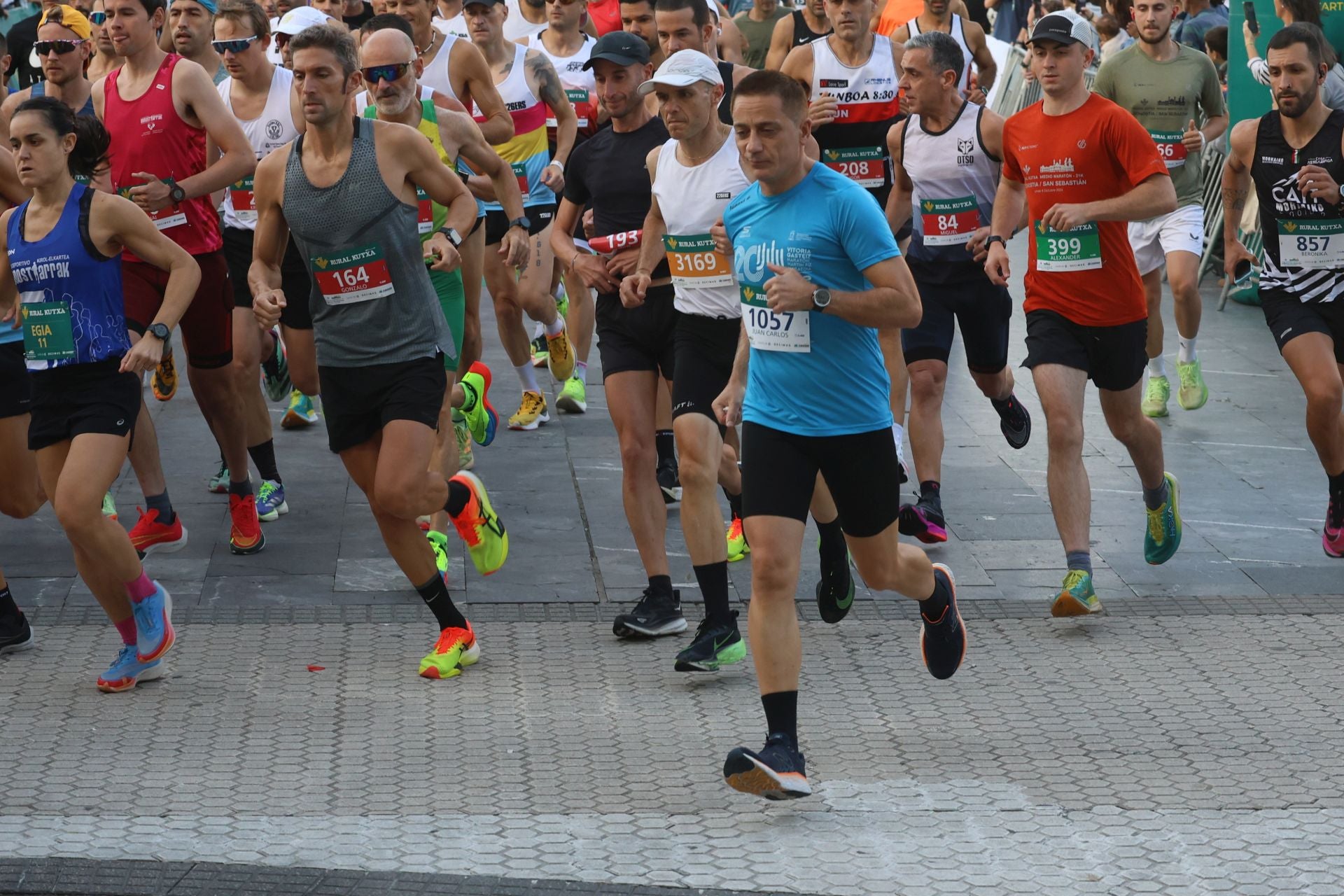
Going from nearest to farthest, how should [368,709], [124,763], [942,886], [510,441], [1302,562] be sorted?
[942,886], [124,763], [368,709], [1302,562], [510,441]

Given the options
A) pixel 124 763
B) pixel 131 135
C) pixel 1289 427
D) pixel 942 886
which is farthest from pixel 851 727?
pixel 1289 427

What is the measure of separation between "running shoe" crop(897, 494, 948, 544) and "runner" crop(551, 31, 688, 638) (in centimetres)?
134

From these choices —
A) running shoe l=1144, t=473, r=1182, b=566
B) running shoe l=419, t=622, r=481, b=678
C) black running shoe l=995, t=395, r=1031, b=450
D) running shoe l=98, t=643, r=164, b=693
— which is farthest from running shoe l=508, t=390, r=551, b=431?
running shoe l=98, t=643, r=164, b=693

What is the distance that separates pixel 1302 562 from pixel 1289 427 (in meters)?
2.55

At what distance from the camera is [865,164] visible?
9.24 m

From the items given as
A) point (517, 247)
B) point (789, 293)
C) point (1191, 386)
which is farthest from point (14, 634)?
point (1191, 386)

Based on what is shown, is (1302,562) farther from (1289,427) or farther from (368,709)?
(368,709)

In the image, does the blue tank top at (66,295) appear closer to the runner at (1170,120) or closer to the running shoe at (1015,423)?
the running shoe at (1015,423)

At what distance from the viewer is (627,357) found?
6.79 metres

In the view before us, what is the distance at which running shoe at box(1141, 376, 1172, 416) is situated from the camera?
10.3m

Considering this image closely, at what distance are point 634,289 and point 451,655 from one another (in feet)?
4.73

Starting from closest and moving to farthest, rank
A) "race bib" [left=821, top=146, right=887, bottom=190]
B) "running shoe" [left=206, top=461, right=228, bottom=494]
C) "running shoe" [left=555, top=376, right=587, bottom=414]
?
1. "running shoe" [left=206, top=461, right=228, bottom=494]
2. "race bib" [left=821, top=146, right=887, bottom=190]
3. "running shoe" [left=555, top=376, right=587, bottom=414]

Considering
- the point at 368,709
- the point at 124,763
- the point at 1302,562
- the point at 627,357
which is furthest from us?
the point at 1302,562

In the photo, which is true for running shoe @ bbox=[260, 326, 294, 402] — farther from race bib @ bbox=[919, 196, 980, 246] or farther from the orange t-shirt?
the orange t-shirt
